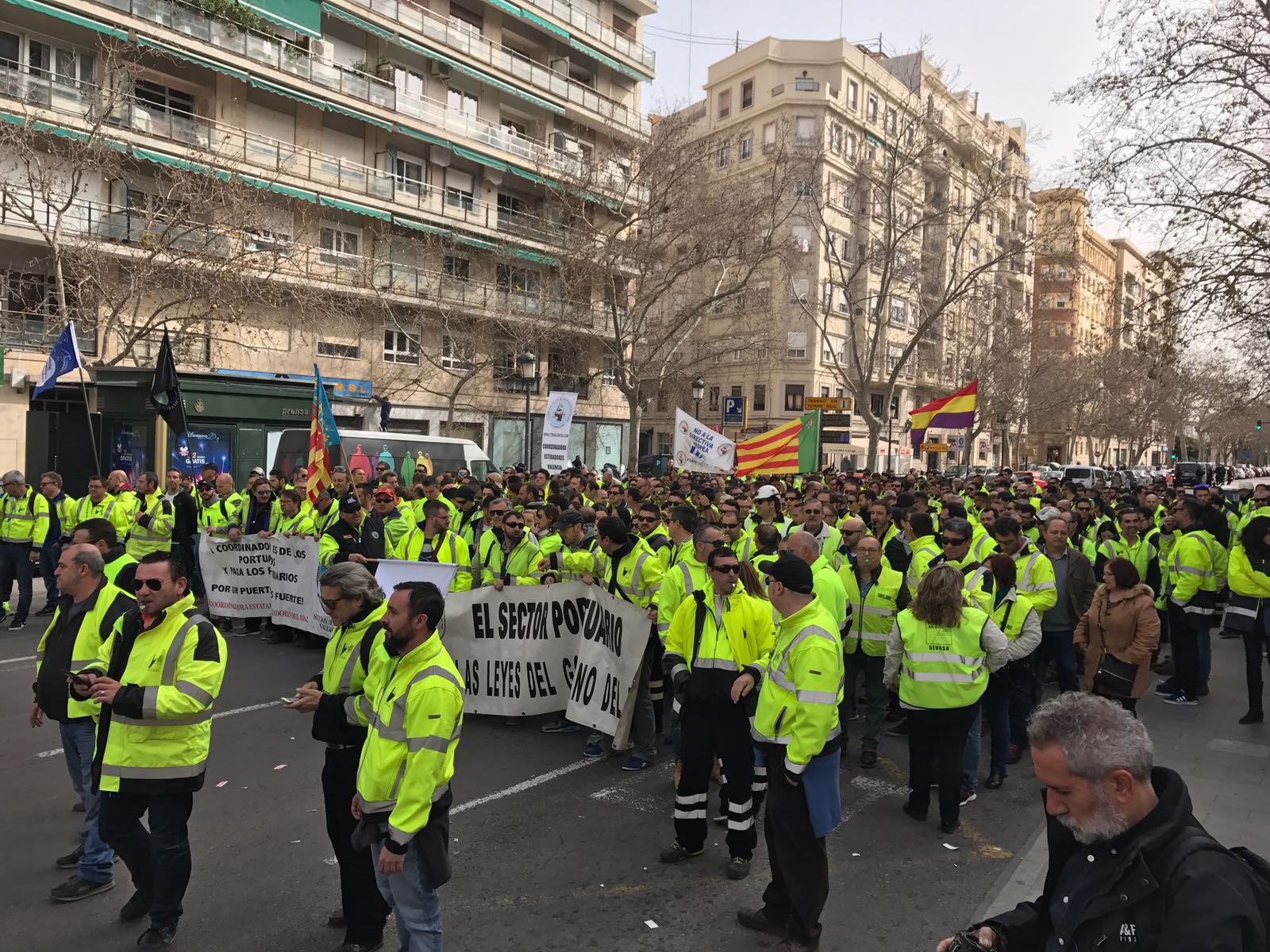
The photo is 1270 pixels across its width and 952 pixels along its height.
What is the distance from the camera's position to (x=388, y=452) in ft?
65.4

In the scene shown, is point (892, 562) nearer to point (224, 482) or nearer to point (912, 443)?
point (224, 482)

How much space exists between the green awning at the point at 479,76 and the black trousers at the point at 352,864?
31461 mm

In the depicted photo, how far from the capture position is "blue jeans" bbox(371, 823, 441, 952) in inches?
130

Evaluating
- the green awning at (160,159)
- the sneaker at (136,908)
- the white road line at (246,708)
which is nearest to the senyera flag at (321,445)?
the white road line at (246,708)

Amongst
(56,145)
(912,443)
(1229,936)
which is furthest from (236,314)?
A: (912,443)

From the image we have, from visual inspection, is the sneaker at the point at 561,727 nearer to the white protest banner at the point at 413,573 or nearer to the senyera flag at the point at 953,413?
the white protest banner at the point at 413,573

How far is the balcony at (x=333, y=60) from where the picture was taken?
79.9 ft

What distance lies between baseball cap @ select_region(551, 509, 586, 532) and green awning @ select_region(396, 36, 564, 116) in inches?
1091

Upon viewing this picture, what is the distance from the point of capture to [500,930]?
411 centimetres

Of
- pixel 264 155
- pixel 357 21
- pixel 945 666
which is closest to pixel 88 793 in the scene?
pixel 945 666

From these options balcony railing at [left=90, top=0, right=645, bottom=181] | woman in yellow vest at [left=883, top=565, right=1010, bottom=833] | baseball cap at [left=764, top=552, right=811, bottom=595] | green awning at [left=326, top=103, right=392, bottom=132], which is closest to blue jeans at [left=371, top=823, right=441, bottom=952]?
baseball cap at [left=764, top=552, right=811, bottom=595]

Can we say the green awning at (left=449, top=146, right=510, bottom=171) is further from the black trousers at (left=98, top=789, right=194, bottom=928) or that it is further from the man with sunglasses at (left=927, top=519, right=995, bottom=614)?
the black trousers at (left=98, top=789, right=194, bottom=928)

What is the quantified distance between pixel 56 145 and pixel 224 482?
53.7 feet

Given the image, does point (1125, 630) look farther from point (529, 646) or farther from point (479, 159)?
point (479, 159)
